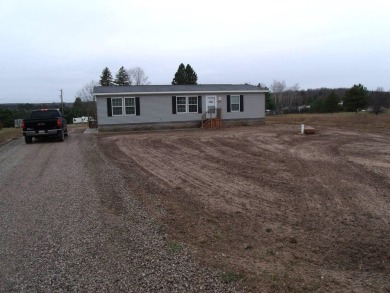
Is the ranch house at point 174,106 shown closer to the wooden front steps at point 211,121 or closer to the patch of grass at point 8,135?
the wooden front steps at point 211,121

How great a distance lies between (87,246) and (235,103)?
930 inches

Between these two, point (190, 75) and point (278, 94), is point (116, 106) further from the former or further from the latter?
point (278, 94)

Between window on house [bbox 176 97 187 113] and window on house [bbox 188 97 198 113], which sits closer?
window on house [bbox 176 97 187 113]

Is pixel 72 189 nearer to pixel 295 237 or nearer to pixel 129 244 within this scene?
pixel 129 244

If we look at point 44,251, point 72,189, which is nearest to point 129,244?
point 44,251

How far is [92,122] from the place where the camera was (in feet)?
108

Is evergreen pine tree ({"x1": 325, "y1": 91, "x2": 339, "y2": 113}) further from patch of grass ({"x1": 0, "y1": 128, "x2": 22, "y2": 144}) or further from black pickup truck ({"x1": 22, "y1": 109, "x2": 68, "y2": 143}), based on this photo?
black pickup truck ({"x1": 22, "y1": 109, "x2": 68, "y2": 143})

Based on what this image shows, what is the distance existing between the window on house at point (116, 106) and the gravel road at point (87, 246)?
16.3 m

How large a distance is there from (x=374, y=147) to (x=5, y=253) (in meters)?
13.7

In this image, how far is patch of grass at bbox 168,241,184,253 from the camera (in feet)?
13.8

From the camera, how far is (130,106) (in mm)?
24297

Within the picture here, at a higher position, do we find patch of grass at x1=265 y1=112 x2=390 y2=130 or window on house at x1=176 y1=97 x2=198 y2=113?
window on house at x1=176 y1=97 x2=198 y2=113

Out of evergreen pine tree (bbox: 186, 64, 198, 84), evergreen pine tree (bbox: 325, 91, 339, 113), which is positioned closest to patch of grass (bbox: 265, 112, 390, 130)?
Result: evergreen pine tree (bbox: 325, 91, 339, 113)

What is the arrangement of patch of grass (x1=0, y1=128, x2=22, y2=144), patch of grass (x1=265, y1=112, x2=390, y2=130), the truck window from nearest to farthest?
the truck window → patch of grass (x1=0, y1=128, x2=22, y2=144) → patch of grass (x1=265, y1=112, x2=390, y2=130)
